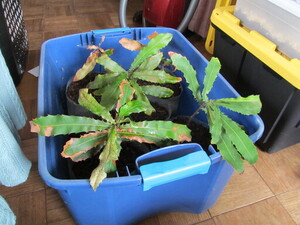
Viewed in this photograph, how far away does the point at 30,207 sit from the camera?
72 centimetres

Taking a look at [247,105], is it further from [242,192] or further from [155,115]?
[242,192]

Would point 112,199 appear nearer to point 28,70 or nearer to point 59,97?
point 59,97

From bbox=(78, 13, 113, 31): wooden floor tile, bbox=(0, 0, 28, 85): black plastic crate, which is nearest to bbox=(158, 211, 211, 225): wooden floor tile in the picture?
bbox=(0, 0, 28, 85): black plastic crate

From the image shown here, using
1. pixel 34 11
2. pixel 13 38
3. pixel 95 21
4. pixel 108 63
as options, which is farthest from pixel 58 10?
pixel 108 63

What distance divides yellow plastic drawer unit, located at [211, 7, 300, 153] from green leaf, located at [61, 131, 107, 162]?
497 mm

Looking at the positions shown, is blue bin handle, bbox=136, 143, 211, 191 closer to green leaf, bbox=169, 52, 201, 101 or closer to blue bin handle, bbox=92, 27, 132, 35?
green leaf, bbox=169, 52, 201, 101

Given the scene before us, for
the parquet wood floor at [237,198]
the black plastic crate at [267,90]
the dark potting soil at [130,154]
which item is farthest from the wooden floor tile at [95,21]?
the dark potting soil at [130,154]

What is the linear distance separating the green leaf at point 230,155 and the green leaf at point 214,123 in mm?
16

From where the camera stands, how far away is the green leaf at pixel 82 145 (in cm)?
47

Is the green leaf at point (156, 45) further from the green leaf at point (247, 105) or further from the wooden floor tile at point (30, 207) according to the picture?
the wooden floor tile at point (30, 207)

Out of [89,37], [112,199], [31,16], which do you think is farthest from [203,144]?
[31,16]

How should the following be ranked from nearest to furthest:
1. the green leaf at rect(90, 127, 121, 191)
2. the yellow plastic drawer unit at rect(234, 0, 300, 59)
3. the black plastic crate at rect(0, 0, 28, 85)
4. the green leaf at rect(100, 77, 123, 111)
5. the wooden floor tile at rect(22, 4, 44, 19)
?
the green leaf at rect(90, 127, 121, 191), the green leaf at rect(100, 77, 123, 111), the yellow plastic drawer unit at rect(234, 0, 300, 59), the black plastic crate at rect(0, 0, 28, 85), the wooden floor tile at rect(22, 4, 44, 19)

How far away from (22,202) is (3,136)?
337 millimetres

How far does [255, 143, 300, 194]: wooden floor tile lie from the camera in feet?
2.62
